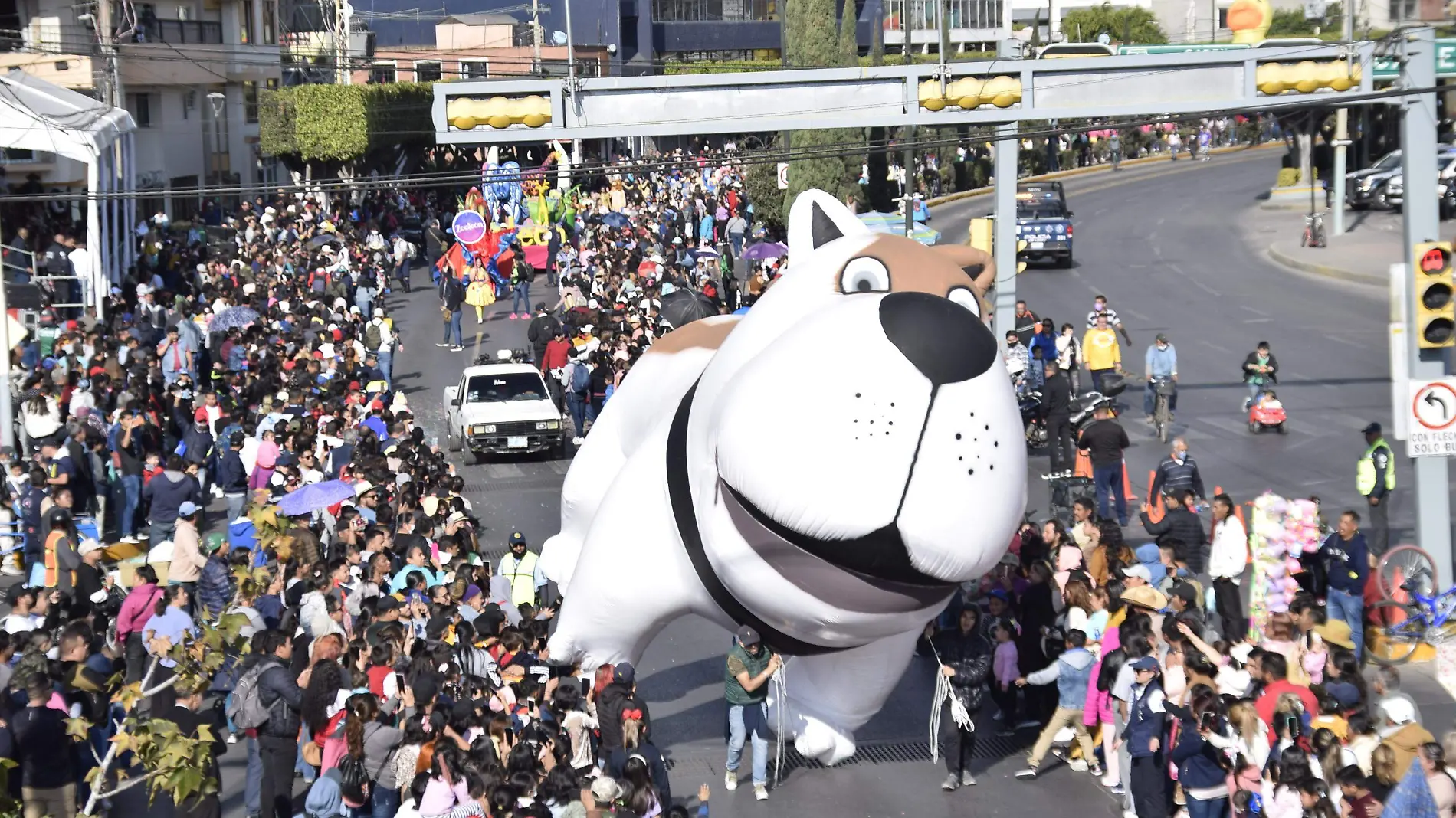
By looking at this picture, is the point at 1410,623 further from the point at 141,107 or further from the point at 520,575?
the point at 141,107

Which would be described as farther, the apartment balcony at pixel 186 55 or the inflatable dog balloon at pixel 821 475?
the apartment balcony at pixel 186 55

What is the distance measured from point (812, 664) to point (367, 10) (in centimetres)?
6793

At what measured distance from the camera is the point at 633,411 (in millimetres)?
12859

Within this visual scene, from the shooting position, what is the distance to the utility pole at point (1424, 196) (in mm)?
14375

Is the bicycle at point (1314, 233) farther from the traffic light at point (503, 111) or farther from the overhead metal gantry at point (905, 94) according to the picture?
the traffic light at point (503, 111)

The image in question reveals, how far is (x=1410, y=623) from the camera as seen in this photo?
1399 cm

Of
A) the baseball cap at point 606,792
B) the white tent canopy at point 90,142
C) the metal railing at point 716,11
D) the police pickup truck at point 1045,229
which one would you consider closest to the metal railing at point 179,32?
the white tent canopy at point 90,142

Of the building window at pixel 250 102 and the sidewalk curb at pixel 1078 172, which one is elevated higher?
the building window at pixel 250 102

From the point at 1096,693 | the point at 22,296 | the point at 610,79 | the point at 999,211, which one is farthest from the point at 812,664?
the point at 22,296

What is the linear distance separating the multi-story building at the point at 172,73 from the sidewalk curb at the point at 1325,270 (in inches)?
891

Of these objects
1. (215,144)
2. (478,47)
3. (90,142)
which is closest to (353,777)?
(90,142)

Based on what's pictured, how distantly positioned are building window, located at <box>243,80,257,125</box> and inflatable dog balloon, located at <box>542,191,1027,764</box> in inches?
1630

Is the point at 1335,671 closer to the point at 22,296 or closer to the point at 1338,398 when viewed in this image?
the point at 1338,398

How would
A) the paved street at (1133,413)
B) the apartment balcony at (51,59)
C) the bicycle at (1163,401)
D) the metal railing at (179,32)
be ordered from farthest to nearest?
the metal railing at (179,32)
the apartment balcony at (51,59)
the bicycle at (1163,401)
the paved street at (1133,413)
